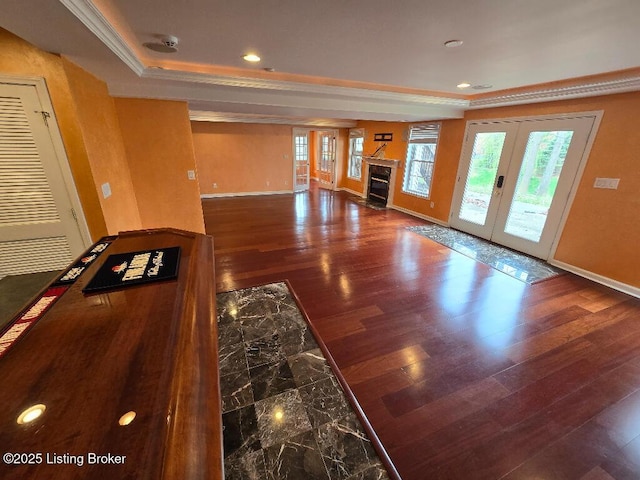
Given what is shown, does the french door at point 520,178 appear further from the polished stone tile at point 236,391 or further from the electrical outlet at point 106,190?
the electrical outlet at point 106,190

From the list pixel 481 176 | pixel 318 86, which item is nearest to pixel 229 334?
pixel 318 86

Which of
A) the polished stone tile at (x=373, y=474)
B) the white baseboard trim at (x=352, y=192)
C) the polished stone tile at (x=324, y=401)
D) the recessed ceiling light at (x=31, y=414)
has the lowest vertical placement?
the polished stone tile at (x=373, y=474)

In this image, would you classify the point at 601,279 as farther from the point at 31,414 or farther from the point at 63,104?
the point at 63,104

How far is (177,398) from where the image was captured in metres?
0.66

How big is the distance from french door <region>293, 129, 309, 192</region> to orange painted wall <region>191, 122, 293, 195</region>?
136 mm

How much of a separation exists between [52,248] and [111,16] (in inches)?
80.5

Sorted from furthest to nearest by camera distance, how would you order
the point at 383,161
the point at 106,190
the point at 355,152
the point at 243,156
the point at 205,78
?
the point at 355,152 → the point at 243,156 → the point at 383,161 → the point at 205,78 → the point at 106,190

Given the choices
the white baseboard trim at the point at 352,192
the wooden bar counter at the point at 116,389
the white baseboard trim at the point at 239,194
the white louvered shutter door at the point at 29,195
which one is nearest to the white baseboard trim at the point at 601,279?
the wooden bar counter at the point at 116,389

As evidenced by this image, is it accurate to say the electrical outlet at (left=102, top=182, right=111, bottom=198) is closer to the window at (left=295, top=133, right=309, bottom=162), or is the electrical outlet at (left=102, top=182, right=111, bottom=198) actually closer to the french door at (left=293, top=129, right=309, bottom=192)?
the french door at (left=293, top=129, right=309, bottom=192)

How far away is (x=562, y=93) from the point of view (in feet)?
10.2

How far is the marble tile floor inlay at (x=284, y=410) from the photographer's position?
1336mm

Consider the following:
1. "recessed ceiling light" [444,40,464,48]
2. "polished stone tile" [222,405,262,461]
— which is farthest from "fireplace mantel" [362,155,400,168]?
"polished stone tile" [222,405,262,461]

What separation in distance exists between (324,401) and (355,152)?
25.0ft

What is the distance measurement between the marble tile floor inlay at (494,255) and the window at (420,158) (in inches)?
48.5
